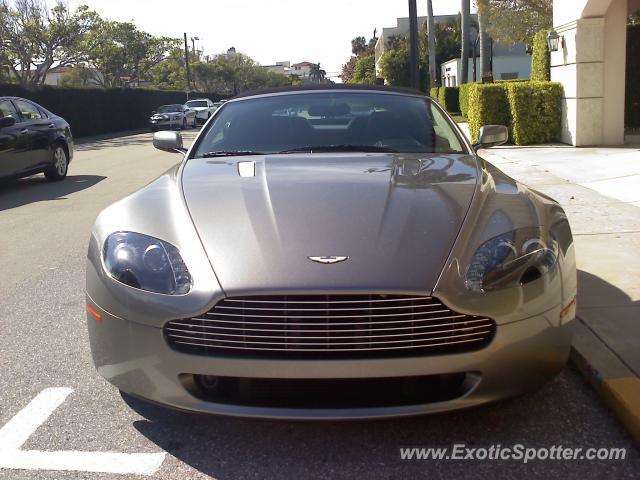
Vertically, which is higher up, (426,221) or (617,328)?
(426,221)

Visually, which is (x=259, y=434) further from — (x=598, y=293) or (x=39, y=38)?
(x=39, y=38)

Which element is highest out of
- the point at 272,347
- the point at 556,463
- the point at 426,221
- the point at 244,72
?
the point at 244,72

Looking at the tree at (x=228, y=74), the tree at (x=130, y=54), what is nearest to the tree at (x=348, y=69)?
the tree at (x=228, y=74)

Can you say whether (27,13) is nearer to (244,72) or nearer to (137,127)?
(137,127)

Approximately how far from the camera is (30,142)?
1097 centimetres

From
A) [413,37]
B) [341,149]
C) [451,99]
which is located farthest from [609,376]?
[451,99]

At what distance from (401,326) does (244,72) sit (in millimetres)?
91038

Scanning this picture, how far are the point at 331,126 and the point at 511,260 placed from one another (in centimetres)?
194

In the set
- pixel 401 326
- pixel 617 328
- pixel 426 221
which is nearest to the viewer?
pixel 401 326

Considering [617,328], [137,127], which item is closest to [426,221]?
[617,328]

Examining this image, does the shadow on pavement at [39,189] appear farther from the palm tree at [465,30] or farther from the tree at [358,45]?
the tree at [358,45]

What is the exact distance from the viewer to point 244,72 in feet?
295

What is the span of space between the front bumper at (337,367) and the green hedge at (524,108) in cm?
1204

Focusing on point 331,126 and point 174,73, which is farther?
point 174,73
